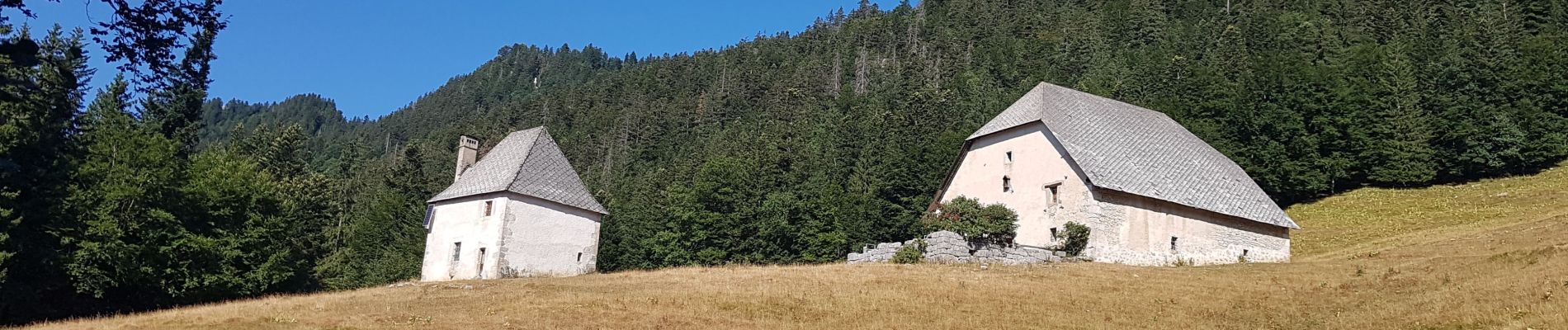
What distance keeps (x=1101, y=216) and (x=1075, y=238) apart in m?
1.03

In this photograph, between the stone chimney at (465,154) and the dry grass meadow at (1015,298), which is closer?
the dry grass meadow at (1015,298)

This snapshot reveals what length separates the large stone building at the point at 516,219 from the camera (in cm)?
3538

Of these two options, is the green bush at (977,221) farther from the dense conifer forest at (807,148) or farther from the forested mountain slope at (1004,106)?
the forested mountain slope at (1004,106)

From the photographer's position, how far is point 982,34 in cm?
12675

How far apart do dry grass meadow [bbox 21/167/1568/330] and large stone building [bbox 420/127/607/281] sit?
171 inches

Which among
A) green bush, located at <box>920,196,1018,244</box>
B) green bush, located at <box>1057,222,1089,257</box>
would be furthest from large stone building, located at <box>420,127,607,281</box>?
green bush, located at <box>1057,222,1089,257</box>

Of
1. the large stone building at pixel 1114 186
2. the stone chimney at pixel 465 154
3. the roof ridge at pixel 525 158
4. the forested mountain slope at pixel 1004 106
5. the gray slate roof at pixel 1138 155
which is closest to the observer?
the large stone building at pixel 1114 186

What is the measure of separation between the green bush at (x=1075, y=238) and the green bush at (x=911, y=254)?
13.7ft

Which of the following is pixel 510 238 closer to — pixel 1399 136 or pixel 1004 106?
pixel 1399 136

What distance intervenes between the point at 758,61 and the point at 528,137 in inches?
4129

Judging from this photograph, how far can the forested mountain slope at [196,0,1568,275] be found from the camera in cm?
5209

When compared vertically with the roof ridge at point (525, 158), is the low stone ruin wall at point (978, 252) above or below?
below

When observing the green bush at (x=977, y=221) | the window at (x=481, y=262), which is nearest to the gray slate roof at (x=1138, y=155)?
the green bush at (x=977, y=221)

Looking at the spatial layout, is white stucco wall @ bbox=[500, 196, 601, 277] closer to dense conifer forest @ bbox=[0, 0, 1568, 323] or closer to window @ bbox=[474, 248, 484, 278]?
window @ bbox=[474, 248, 484, 278]
